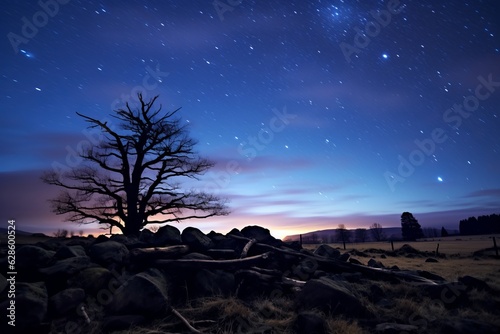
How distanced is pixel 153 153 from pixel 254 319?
47.5 ft

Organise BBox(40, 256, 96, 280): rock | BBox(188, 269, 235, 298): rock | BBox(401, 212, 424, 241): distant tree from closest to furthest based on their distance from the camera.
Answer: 1. BBox(40, 256, 96, 280): rock
2. BBox(188, 269, 235, 298): rock
3. BBox(401, 212, 424, 241): distant tree

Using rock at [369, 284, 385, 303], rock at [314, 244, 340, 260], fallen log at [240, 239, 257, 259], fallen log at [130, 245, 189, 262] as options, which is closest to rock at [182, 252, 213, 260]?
fallen log at [130, 245, 189, 262]

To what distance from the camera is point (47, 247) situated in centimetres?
855

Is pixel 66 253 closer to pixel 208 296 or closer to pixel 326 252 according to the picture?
pixel 208 296

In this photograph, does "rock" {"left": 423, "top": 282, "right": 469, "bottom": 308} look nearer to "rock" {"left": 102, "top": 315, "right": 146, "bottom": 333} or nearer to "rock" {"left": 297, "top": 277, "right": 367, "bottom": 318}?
"rock" {"left": 297, "top": 277, "right": 367, "bottom": 318}

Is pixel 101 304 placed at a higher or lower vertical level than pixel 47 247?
lower

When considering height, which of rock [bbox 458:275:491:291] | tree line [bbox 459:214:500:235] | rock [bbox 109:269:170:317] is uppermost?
rock [bbox 109:269:170:317]

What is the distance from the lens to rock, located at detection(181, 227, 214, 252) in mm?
8977

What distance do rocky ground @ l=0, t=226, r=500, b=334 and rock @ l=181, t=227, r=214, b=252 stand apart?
0.03 m

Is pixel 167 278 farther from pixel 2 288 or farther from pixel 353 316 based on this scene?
pixel 353 316

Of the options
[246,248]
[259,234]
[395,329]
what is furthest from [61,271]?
[395,329]

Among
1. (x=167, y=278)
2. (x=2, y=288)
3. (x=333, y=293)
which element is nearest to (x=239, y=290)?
(x=167, y=278)

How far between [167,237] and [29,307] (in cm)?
416

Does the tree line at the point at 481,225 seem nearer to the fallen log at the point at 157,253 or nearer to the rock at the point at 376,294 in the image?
the rock at the point at 376,294
